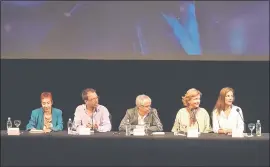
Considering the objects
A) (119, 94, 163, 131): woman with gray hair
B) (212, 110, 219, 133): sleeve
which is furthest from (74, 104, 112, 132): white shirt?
(212, 110, 219, 133): sleeve

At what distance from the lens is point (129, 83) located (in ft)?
21.9

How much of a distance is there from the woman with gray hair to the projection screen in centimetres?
80

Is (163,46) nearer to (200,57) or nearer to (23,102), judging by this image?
(200,57)

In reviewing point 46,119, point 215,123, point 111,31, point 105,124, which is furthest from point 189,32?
point 46,119

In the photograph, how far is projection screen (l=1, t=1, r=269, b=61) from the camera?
251 inches

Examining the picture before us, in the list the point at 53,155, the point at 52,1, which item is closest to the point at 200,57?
the point at 52,1

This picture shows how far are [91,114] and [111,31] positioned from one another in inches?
42.4

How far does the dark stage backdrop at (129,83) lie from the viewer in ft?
21.5

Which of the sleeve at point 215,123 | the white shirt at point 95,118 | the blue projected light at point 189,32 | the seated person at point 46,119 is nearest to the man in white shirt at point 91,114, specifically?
the white shirt at point 95,118

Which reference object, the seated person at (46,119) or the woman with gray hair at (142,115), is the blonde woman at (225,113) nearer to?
the woman with gray hair at (142,115)

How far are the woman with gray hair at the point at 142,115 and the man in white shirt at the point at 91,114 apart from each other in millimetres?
205

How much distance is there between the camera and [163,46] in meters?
6.39

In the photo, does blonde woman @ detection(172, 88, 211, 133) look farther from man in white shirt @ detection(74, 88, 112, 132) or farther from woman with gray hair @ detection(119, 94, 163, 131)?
man in white shirt @ detection(74, 88, 112, 132)

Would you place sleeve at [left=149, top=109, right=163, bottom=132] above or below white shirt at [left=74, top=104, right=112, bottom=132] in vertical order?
below
